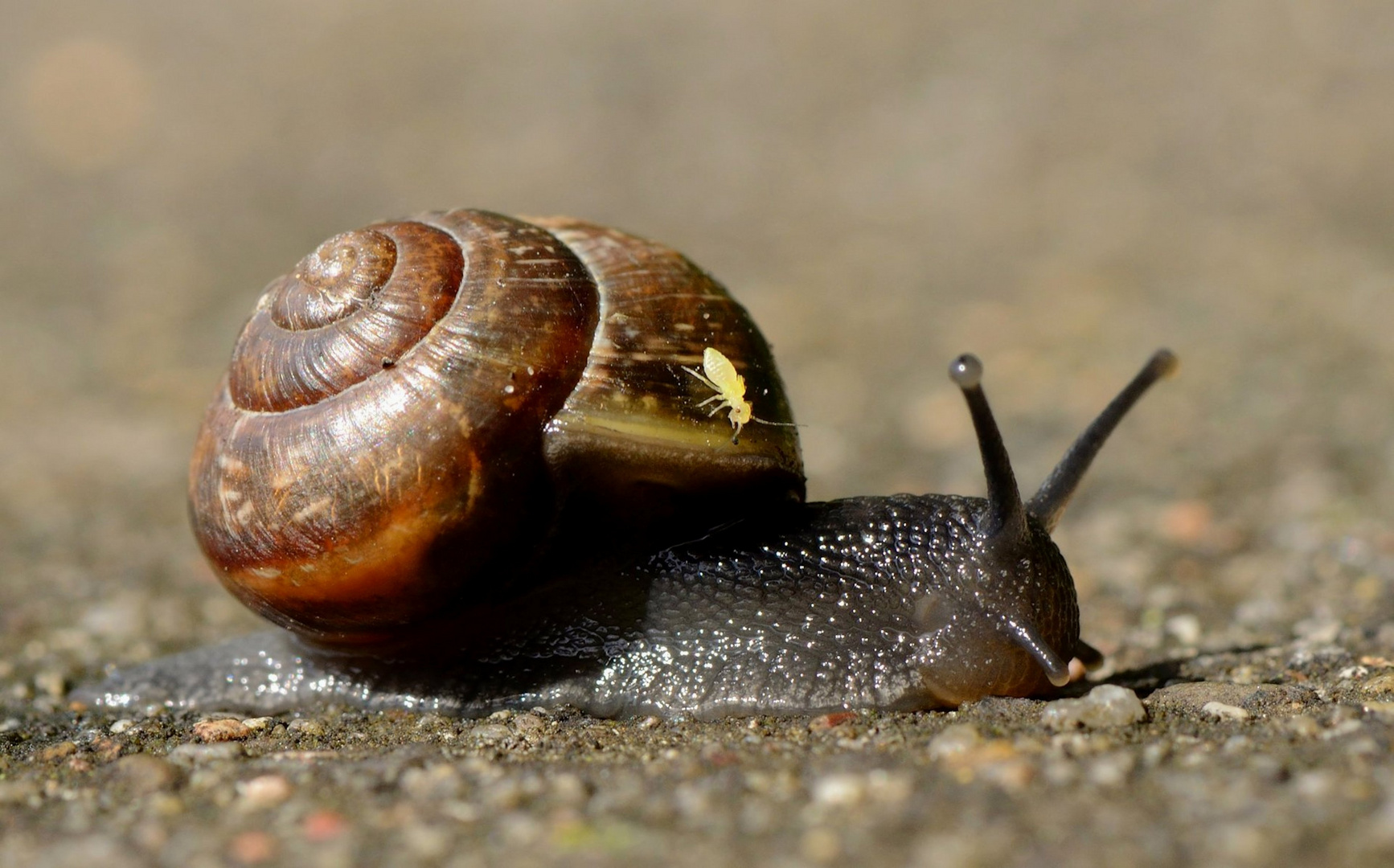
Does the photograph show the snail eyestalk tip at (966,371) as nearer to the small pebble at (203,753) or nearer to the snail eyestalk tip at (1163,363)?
the snail eyestalk tip at (1163,363)

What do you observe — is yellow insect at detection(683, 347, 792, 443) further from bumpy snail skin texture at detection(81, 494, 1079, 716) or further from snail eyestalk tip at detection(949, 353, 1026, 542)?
snail eyestalk tip at detection(949, 353, 1026, 542)

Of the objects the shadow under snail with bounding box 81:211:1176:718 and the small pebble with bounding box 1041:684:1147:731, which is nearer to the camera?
the small pebble with bounding box 1041:684:1147:731

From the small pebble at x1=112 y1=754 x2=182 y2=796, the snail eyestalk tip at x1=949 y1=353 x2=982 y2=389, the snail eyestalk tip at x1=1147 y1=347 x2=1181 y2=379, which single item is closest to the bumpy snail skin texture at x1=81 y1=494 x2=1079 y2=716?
the snail eyestalk tip at x1=1147 y1=347 x2=1181 y2=379

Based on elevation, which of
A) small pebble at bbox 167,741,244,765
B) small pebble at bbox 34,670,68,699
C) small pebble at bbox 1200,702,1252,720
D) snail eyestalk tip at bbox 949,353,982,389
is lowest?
small pebble at bbox 34,670,68,699

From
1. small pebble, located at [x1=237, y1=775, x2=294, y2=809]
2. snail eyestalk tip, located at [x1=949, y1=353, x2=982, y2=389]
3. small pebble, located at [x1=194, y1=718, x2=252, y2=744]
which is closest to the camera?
small pebble, located at [x1=237, y1=775, x2=294, y2=809]

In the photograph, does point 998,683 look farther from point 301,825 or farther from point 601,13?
point 601,13

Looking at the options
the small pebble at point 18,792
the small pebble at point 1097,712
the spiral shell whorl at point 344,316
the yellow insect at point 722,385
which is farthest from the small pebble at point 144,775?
the small pebble at point 1097,712
